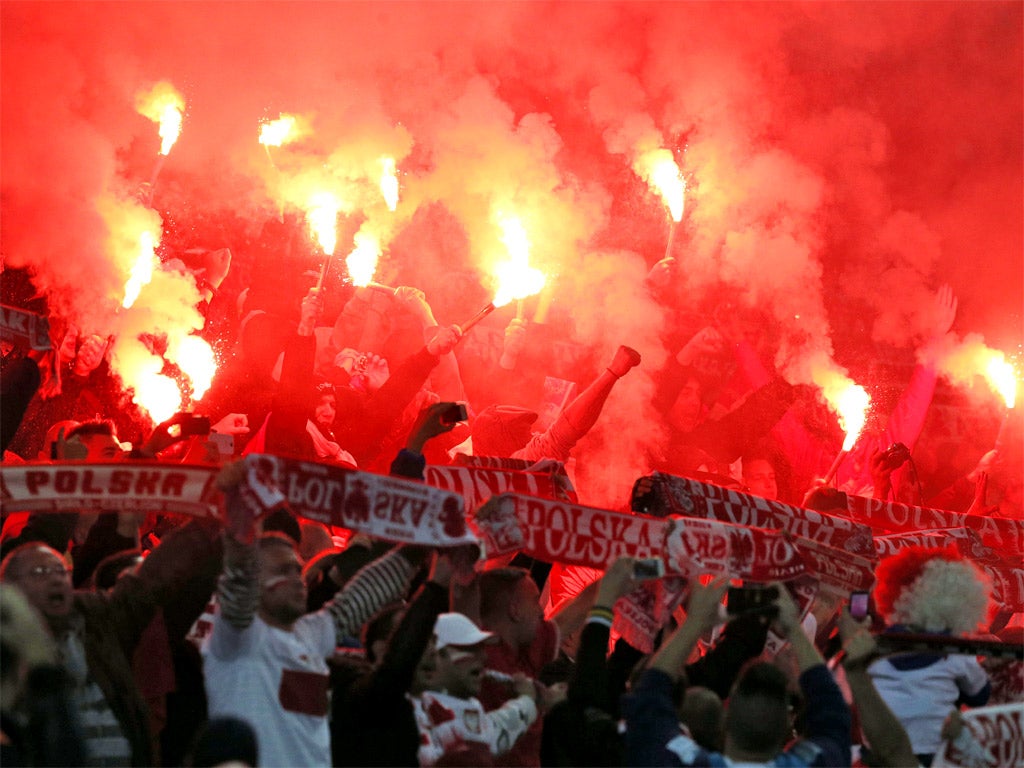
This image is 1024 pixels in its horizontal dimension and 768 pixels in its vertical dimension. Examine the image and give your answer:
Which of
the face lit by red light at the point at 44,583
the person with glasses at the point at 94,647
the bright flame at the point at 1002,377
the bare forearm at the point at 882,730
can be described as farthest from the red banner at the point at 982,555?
the bright flame at the point at 1002,377

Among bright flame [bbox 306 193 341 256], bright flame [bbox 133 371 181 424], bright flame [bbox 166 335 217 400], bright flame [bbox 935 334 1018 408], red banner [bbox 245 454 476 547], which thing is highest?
bright flame [bbox 935 334 1018 408]

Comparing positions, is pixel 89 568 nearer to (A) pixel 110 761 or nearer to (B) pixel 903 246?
(A) pixel 110 761

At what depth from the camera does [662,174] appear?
34.8 feet

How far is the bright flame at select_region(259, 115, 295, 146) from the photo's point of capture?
9.02m

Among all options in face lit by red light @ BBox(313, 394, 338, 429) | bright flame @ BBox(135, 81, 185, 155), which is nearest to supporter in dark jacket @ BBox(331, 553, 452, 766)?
face lit by red light @ BBox(313, 394, 338, 429)

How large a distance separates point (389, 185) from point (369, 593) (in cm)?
670

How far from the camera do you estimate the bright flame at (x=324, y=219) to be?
8.80m

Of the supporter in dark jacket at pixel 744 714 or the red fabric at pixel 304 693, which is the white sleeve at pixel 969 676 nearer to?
the supporter in dark jacket at pixel 744 714

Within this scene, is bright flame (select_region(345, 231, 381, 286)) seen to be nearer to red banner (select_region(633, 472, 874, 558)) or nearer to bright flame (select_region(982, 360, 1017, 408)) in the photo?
red banner (select_region(633, 472, 874, 558))

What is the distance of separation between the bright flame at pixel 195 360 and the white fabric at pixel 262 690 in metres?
5.41

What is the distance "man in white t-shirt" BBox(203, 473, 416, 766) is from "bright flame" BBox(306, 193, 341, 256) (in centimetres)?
612

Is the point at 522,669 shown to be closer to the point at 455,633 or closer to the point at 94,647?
the point at 455,633

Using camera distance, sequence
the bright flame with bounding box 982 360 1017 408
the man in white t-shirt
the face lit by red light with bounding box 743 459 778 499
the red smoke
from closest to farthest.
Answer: the man in white t-shirt < the red smoke < the face lit by red light with bounding box 743 459 778 499 < the bright flame with bounding box 982 360 1017 408

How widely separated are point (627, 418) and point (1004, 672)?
6.31 meters
